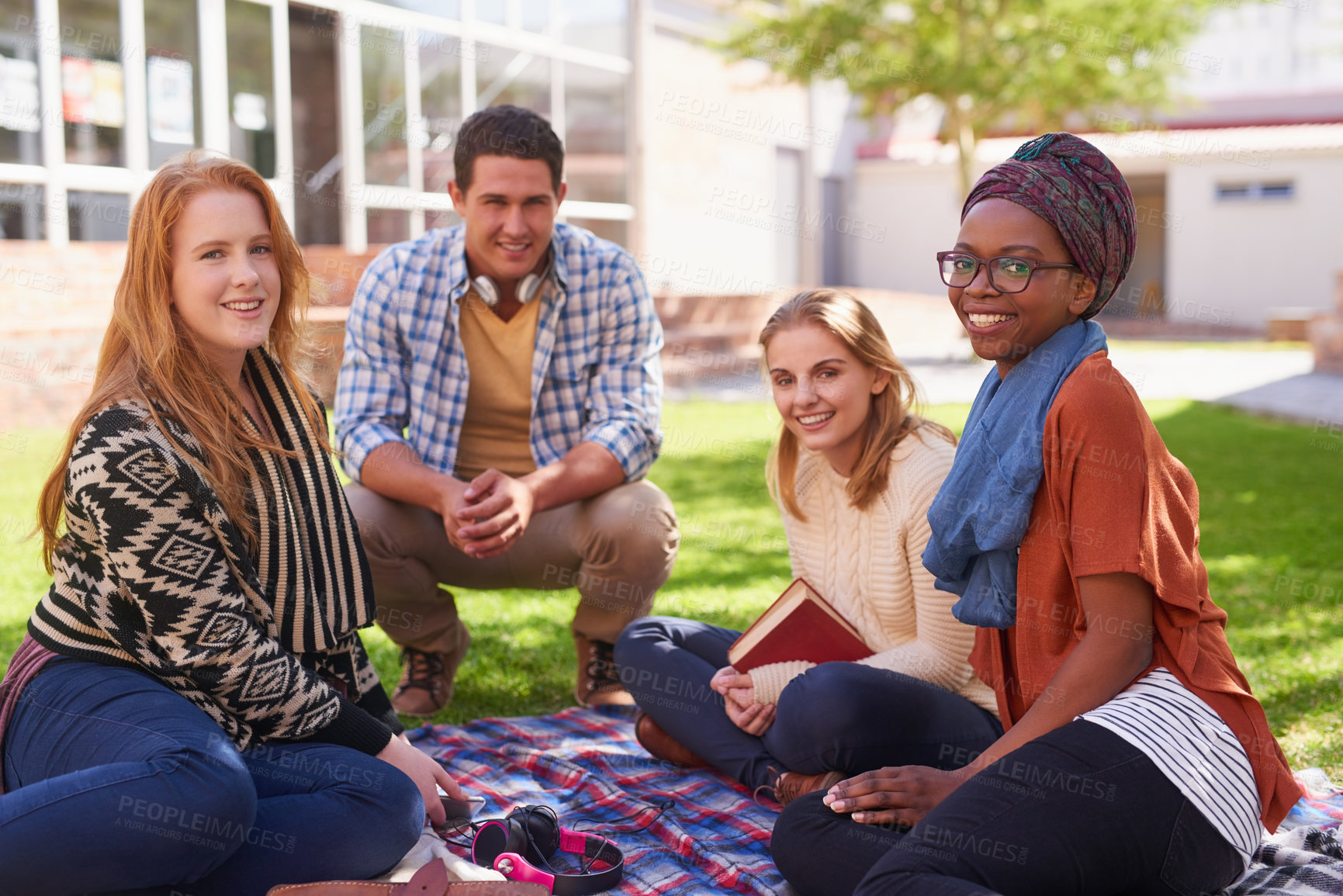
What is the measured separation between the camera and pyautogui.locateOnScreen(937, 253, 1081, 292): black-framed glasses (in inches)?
84.0

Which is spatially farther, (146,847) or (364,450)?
(364,450)

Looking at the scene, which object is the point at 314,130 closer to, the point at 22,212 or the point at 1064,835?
the point at 22,212

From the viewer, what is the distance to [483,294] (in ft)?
12.4

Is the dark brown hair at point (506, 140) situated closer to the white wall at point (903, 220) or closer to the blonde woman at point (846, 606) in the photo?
the blonde woman at point (846, 606)

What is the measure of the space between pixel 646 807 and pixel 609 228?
46.7 ft

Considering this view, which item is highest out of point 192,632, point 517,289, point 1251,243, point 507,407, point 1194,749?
point 1251,243

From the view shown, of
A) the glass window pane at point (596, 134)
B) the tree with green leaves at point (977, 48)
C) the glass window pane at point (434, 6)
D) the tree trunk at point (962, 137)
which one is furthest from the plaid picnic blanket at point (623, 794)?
the tree with green leaves at point (977, 48)

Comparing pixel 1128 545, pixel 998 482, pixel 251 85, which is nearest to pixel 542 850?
pixel 998 482

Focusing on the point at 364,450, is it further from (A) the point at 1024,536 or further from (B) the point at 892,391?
(A) the point at 1024,536

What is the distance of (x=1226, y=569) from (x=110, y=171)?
9.11 meters

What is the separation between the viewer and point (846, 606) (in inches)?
114

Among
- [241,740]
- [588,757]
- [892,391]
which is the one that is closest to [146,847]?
[241,740]

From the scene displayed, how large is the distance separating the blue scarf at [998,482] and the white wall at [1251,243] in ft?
72.9

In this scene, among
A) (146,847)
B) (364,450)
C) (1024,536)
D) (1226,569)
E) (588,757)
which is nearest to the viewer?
(146,847)
